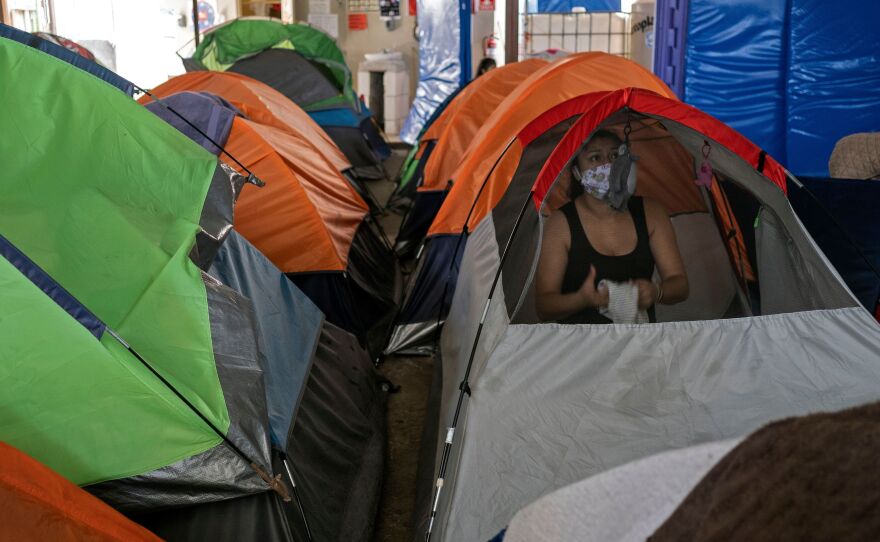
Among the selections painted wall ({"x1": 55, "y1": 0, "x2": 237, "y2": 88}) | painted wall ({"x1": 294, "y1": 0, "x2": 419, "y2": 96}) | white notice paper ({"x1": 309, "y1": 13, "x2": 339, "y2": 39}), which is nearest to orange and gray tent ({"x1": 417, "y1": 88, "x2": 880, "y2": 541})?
painted wall ({"x1": 294, "y1": 0, "x2": 419, "y2": 96})

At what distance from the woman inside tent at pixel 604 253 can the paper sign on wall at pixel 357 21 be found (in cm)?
1009

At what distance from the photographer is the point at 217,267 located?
2.38 meters

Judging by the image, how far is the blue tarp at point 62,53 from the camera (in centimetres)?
243

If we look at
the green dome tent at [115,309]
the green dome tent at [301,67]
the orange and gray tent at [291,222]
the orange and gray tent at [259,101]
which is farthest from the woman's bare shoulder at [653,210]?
the green dome tent at [301,67]

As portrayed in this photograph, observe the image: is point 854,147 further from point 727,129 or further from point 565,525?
point 565,525

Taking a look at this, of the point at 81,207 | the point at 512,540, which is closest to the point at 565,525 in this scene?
the point at 512,540

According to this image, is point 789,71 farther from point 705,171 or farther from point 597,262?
point 597,262

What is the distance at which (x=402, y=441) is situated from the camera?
9.35 ft

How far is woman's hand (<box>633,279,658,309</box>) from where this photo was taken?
8.23 feet

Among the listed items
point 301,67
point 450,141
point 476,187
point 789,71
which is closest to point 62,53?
point 476,187

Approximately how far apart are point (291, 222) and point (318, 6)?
9.09m

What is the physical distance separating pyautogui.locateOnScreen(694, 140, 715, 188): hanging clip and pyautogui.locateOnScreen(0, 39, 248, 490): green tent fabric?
1.46 m

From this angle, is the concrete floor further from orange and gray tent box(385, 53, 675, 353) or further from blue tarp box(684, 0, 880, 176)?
blue tarp box(684, 0, 880, 176)

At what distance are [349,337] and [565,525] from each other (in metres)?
2.10
